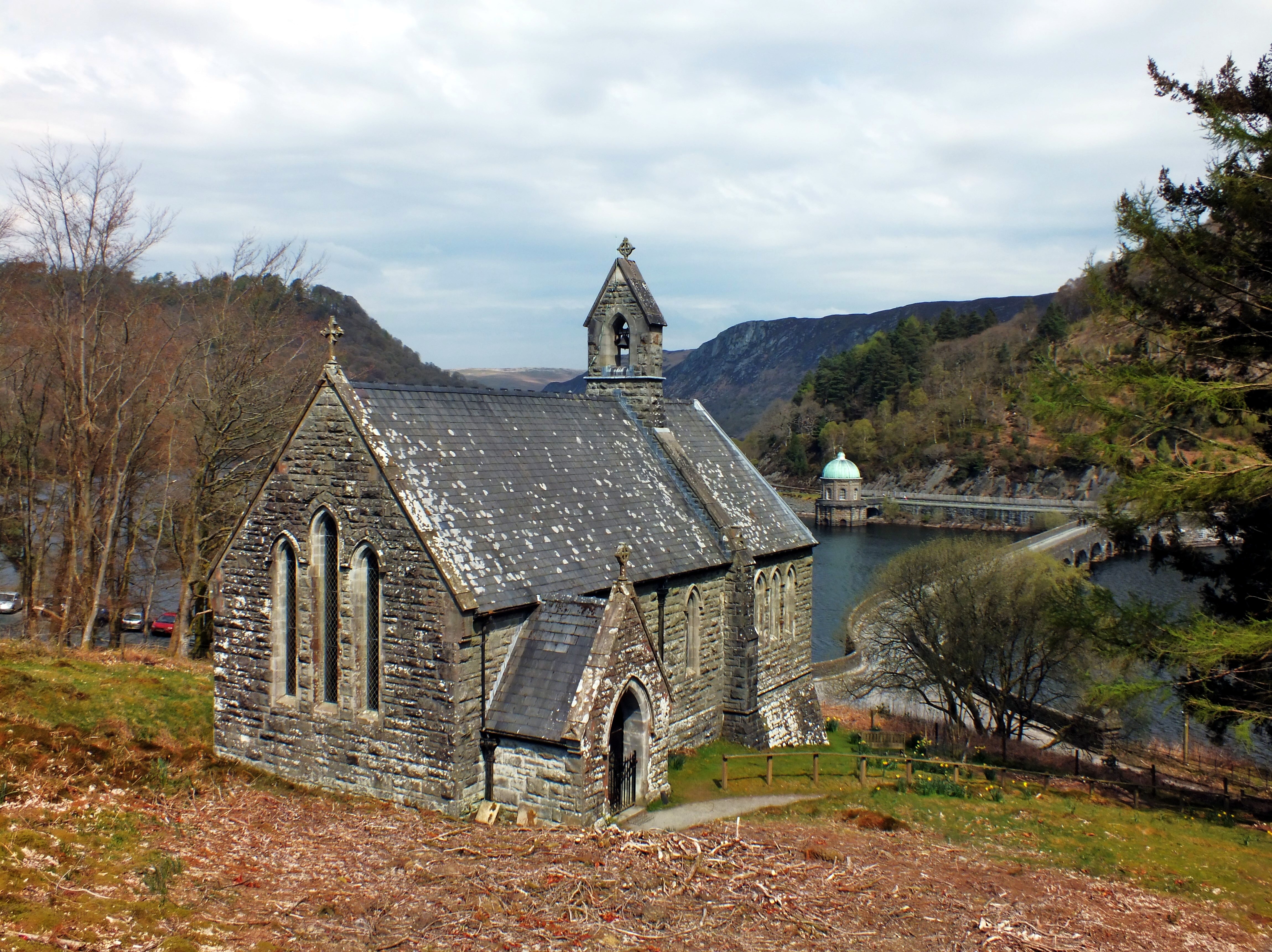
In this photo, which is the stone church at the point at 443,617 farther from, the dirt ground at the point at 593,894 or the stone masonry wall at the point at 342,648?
the dirt ground at the point at 593,894

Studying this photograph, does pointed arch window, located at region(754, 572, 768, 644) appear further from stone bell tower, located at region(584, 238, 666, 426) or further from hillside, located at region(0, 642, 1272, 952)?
hillside, located at region(0, 642, 1272, 952)

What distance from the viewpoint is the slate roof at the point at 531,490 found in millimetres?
14672

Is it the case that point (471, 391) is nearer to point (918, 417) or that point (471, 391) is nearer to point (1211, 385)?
point (1211, 385)

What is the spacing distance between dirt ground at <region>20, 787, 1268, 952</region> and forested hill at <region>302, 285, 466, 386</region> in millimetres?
35314

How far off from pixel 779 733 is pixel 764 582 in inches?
159

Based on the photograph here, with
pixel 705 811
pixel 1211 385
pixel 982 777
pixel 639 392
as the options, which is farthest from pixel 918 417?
pixel 705 811

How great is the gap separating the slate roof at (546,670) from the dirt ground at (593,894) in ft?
5.27

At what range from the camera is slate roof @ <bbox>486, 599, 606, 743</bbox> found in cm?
1366

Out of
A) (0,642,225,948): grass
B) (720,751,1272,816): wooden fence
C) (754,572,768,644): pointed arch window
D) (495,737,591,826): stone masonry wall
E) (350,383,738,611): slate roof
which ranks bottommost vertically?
(720,751,1272,816): wooden fence

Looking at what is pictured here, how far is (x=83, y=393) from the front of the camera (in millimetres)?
23141

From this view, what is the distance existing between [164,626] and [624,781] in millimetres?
33098

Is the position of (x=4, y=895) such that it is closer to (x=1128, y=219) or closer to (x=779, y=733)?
(x=779, y=733)

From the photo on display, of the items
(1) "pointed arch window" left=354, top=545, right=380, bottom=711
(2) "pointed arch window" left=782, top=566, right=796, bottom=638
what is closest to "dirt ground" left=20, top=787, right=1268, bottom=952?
(1) "pointed arch window" left=354, top=545, right=380, bottom=711

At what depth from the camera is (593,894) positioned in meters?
9.65
